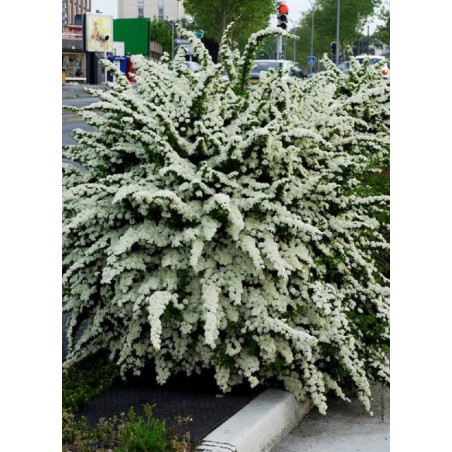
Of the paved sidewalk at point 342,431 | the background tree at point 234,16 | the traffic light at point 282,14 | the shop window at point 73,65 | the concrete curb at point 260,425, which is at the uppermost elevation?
the background tree at point 234,16

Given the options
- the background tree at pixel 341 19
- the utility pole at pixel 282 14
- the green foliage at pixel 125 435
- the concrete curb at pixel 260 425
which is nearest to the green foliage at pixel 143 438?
the green foliage at pixel 125 435

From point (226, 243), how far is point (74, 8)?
3.89ft

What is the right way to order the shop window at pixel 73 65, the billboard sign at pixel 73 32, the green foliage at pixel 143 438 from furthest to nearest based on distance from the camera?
the shop window at pixel 73 65, the billboard sign at pixel 73 32, the green foliage at pixel 143 438

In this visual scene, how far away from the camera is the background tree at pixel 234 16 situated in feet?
16.7

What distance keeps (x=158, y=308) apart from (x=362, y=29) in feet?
6.40

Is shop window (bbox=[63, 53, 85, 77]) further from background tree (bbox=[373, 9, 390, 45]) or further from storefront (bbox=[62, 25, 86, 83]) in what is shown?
background tree (bbox=[373, 9, 390, 45])

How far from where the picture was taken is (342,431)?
3850mm

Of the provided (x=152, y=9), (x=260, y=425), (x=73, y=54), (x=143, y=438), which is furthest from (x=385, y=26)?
(x=143, y=438)

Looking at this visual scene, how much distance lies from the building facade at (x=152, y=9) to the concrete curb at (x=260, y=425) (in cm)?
171

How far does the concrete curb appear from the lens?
326 centimetres

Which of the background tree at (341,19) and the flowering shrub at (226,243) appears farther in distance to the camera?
the background tree at (341,19)

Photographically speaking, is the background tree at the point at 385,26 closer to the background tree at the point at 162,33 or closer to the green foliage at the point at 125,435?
the background tree at the point at 162,33

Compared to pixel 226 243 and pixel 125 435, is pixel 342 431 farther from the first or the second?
pixel 125 435
